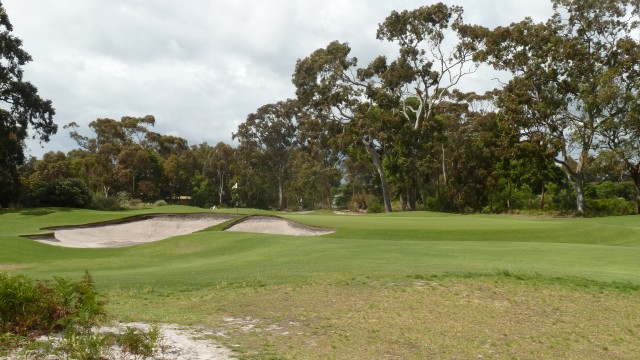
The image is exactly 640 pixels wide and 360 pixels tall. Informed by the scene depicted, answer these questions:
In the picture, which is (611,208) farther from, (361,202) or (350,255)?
(350,255)

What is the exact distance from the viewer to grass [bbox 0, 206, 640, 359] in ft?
25.6

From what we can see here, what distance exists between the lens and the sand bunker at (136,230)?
2845cm

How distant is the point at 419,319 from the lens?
901cm

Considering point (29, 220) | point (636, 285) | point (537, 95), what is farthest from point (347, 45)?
point (636, 285)

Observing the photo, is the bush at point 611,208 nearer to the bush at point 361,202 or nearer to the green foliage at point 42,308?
the bush at point 361,202

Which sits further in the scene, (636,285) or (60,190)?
(60,190)

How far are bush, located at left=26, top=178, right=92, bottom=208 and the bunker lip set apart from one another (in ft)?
49.2

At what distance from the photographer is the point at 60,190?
147ft

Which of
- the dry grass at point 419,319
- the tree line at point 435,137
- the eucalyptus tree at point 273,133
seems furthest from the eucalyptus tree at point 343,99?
the dry grass at point 419,319

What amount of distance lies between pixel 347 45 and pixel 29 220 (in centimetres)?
3925

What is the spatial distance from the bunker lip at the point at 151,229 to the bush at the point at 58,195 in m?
15.0

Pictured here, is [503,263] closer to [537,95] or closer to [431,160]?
[537,95]

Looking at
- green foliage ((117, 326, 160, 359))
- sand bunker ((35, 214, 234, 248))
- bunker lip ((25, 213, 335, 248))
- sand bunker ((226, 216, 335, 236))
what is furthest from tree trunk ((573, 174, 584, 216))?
green foliage ((117, 326, 160, 359))

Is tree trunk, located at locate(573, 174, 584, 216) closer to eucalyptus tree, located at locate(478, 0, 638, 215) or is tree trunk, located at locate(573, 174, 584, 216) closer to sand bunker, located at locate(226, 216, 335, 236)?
eucalyptus tree, located at locate(478, 0, 638, 215)
